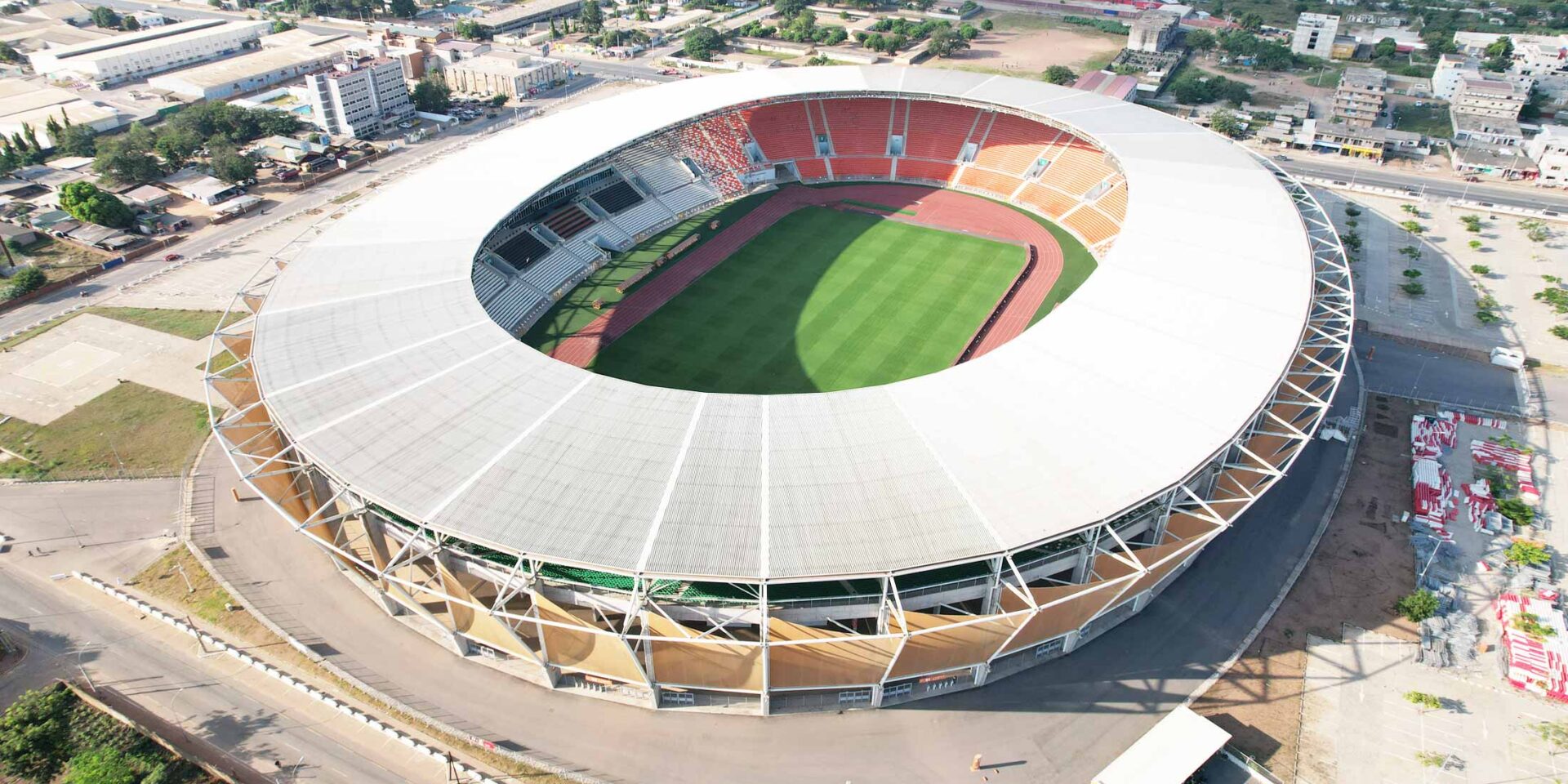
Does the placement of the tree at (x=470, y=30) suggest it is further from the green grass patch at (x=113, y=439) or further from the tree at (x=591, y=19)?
the green grass patch at (x=113, y=439)

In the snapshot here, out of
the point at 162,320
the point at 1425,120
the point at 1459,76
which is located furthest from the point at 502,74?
the point at 1459,76

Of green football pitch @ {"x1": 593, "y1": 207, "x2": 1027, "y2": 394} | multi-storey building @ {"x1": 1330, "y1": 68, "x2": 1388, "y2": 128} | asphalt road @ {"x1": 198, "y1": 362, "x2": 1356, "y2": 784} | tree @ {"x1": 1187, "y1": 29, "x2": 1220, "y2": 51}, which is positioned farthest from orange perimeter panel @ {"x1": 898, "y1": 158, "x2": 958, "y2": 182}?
tree @ {"x1": 1187, "y1": 29, "x2": 1220, "y2": 51}

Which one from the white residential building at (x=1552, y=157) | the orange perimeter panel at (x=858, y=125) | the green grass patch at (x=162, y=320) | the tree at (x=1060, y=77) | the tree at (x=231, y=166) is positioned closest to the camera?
the green grass patch at (x=162, y=320)

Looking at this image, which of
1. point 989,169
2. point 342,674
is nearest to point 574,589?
point 342,674

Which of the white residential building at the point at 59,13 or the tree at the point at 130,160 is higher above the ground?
the white residential building at the point at 59,13

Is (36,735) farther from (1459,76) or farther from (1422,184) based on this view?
(1459,76)

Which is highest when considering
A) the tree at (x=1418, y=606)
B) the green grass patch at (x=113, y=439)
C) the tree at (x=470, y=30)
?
the tree at (x=470, y=30)

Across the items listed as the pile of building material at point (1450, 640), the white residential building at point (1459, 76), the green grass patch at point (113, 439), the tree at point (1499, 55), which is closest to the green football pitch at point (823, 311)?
the green grass patch at point (113, 439)
